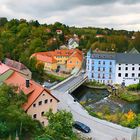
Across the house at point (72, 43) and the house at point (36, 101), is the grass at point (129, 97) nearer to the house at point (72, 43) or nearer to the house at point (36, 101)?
the house at point (36, 101)

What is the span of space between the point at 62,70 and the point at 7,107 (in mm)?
36106

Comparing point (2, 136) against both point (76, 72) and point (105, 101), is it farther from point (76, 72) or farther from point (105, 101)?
point (76, 72)

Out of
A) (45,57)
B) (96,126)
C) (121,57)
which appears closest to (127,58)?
(121,57)

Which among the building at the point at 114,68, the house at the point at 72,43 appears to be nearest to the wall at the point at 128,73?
the building at the point at 114,68

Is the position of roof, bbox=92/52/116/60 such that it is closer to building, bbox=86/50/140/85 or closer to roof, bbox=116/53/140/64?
building, bbox=86/50/140/85

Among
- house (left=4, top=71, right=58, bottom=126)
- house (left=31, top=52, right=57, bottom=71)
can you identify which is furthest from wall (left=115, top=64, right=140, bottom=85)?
house (left=4, top=71, right=58, bottom=126)

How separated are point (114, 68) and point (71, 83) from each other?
738cm

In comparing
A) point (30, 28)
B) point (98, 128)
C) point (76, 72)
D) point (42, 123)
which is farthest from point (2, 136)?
point (30, 28)

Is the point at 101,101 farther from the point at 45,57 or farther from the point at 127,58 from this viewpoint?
the point at 45,57

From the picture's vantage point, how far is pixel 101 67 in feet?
171

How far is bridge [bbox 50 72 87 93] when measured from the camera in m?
43.0

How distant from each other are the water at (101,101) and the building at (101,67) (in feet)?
11.0

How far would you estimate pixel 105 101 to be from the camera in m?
42.1

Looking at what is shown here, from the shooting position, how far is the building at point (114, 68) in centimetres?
5109
